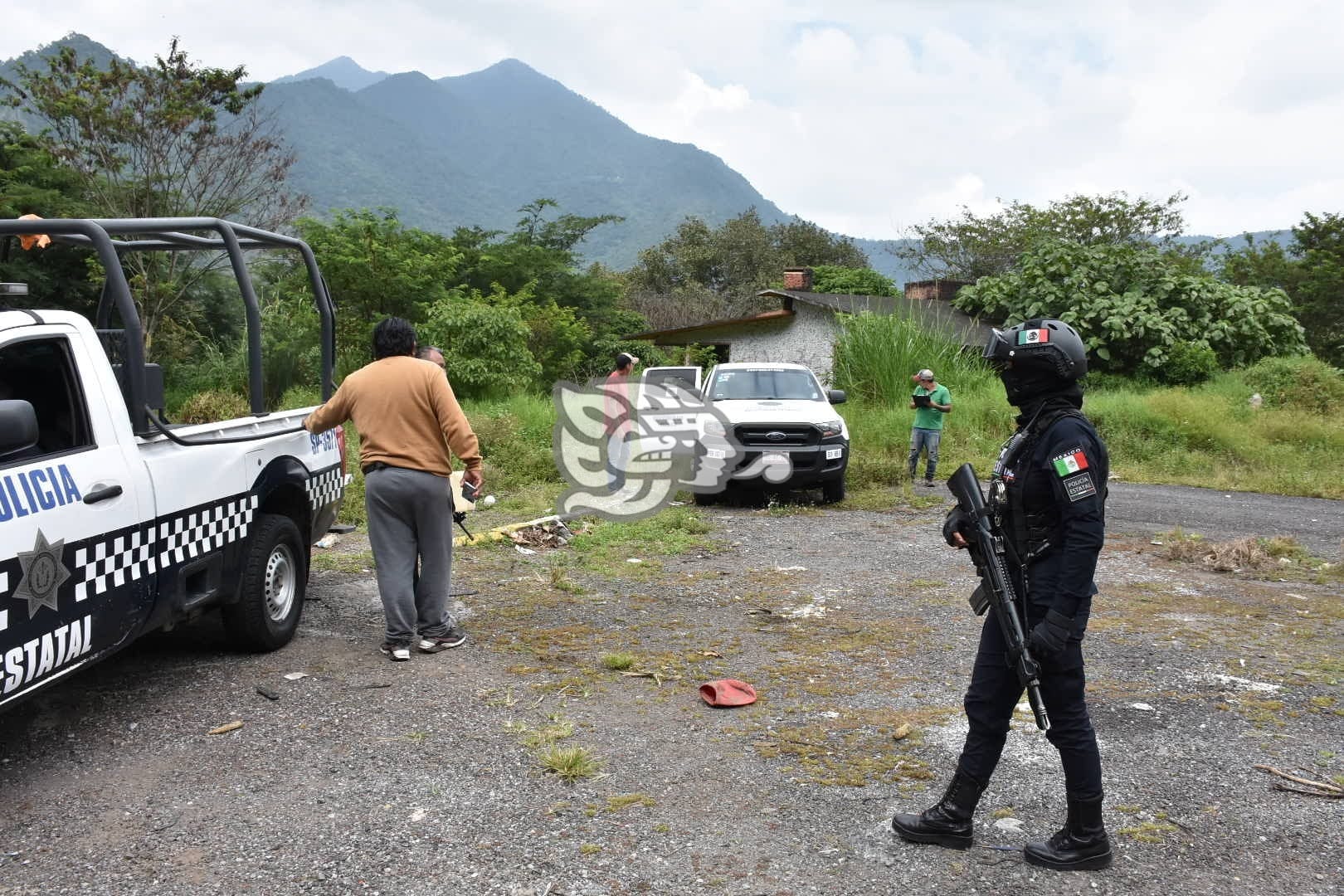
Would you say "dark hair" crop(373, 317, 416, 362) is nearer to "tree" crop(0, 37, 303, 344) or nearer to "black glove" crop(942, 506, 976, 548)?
"black glove" crop(942, 506, 976, 548)

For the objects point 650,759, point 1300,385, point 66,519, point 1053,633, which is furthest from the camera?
point 1300,385

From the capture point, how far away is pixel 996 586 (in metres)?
3.47

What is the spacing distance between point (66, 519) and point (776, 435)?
838cm

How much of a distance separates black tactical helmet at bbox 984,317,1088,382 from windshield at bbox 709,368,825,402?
8754 millimetres

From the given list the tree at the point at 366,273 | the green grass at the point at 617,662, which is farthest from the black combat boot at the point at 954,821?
the tree at the point at 366,273

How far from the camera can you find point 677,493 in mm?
12281

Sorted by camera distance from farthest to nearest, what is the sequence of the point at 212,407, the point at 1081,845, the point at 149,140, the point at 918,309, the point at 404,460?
1. the point at 918,309
2. the point at 149,140
3. the point at 212,407
4. the point at 404,460
5. the point at 1081,845

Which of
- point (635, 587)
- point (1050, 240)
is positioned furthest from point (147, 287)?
point (1050, 240)

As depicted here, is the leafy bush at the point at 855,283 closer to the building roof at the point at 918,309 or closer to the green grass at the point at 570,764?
the building roof at the point at 918,309

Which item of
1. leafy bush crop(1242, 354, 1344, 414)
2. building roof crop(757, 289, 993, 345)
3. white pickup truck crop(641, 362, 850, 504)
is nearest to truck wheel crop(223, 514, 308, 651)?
white pickup truck crop(641, 362, 850, 504)

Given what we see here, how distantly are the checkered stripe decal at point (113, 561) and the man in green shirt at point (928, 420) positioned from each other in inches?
407

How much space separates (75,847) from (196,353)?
17071 mm

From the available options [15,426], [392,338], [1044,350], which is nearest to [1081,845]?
[1044,350]

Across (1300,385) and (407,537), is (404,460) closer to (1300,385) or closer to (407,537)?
(407,537)
